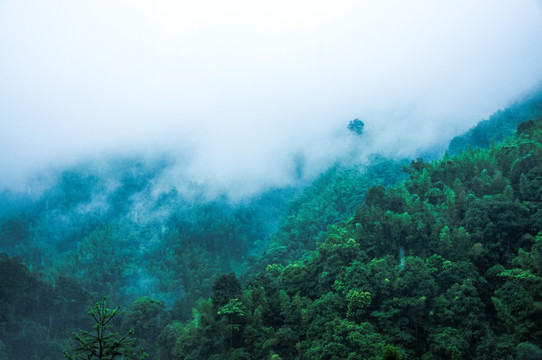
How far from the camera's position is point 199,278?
40.9 m

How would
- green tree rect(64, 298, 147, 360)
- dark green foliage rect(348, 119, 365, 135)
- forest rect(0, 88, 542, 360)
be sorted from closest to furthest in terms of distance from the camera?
green tree rect(64, 298, 147, 360)
forest rect(0, 88, 542, 360)
dark green foliage rect(348, 119, 365, 135)

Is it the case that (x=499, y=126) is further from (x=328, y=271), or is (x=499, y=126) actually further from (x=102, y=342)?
(x=102, y=342)

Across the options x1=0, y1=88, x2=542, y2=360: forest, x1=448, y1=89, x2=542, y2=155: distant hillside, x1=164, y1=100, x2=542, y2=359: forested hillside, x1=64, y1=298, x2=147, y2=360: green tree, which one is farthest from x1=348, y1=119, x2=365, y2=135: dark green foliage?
x1=64, y1=298, x2=147, y2=360: green tree

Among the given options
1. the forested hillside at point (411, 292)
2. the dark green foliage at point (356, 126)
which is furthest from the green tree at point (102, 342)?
the dark green foliage at point (356, 126)

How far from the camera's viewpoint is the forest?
55.8 feet

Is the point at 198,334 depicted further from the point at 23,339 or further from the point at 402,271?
the point at 23,339

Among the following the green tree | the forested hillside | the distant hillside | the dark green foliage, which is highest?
the dark green foliage

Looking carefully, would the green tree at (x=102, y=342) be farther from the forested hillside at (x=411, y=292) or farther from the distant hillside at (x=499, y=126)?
the distant hillside at (x=499, y=126)

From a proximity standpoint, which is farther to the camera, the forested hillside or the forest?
the forest

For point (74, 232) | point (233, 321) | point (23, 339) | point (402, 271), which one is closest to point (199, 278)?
point (23, 339)

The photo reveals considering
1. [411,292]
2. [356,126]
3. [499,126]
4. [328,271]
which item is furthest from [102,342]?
[356,126]

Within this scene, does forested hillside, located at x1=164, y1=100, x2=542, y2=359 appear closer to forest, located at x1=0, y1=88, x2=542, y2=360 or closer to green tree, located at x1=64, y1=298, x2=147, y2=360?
forest, located at x1=0, y1=88, x2=542, y2=360

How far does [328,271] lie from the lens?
68.8ft

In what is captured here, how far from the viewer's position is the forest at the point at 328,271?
55.8ft
